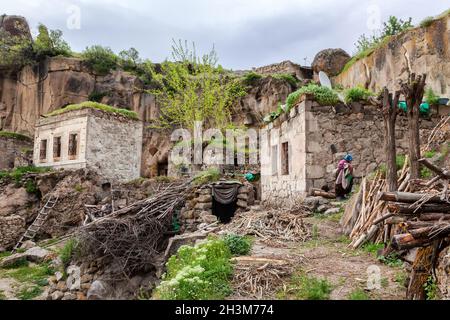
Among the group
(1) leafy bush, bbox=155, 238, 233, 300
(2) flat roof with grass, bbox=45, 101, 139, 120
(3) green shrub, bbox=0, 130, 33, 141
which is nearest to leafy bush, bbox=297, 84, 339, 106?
(1) leafy bush, bbox=155, 238, 233, 300

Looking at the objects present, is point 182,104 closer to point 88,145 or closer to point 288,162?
point 88,145

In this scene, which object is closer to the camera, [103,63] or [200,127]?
[200,127]

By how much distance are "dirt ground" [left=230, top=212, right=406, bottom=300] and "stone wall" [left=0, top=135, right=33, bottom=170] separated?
21.5m

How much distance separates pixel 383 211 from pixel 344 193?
10.1ft

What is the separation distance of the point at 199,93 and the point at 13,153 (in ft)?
44.5

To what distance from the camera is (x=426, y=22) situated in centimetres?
1459

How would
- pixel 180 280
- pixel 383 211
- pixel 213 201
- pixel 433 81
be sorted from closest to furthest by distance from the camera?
pixel 180 280, pixel 383 211, pixel 213 201, pixel 433 81

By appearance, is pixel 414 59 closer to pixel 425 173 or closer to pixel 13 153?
pixel 425 173

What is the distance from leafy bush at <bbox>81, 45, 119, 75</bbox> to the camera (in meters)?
26.6

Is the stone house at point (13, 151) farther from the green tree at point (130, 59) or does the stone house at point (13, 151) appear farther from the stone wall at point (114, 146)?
the green tree at point (130, 59)

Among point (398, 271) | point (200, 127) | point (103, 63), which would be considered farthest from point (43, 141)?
point (398, 271)

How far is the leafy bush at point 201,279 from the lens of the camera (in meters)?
4.36

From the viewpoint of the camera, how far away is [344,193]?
374 inches

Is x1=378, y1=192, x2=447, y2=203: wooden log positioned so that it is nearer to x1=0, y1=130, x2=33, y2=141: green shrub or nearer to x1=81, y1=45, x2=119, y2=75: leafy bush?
x1=0, y1=130, x2=33, y2=141: green shrub
